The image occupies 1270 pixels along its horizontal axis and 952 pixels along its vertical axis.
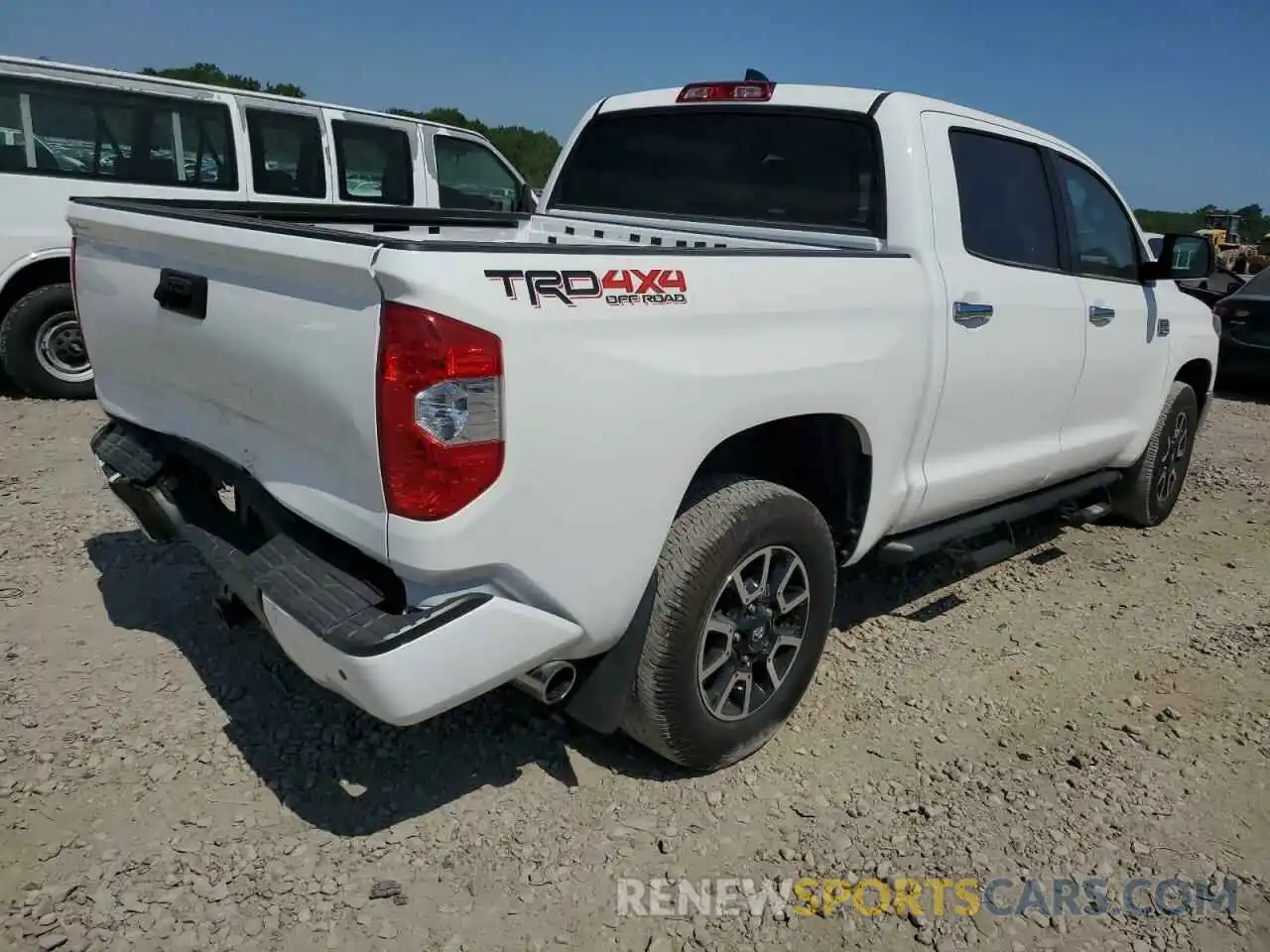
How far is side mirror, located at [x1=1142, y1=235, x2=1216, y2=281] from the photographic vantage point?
470 centimetres

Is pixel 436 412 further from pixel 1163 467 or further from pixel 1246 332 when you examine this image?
pixel 1246 332

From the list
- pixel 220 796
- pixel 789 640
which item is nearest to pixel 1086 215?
pixel 789 640

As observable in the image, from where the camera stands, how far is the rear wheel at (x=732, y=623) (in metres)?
2.69

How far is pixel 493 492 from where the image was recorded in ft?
7.13

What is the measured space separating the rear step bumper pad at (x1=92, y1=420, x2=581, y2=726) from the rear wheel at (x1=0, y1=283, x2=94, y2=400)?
5348mm

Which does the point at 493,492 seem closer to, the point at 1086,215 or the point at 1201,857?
the point at 1201,857

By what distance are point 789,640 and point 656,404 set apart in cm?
108

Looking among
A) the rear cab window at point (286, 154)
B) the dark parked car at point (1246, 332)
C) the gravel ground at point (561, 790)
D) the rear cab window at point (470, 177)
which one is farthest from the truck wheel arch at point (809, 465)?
the dark parked car at point (1246, 332)

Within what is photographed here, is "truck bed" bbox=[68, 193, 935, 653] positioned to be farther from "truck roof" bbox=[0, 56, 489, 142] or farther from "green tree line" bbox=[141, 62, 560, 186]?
"green tree line" bbox=[141, 62, 560, 186]

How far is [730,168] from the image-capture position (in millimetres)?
3920

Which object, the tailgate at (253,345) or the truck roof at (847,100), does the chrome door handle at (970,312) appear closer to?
the truck roof at (847,100)

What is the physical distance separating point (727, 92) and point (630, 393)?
2.08 meters

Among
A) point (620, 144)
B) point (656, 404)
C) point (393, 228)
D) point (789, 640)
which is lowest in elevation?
point (789, 640)

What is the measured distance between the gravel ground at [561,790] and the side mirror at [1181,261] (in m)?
1.68
